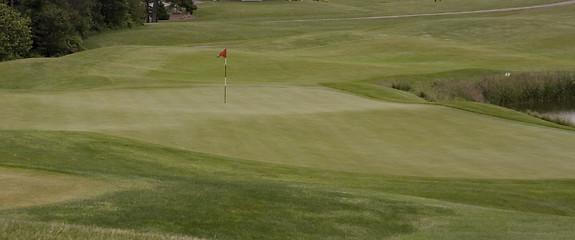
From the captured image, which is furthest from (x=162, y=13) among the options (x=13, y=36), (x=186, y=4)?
(x=13, y=36)

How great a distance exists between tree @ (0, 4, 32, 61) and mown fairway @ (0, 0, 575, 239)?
1331 cm

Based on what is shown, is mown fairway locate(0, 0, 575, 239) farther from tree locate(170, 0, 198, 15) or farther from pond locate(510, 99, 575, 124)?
tree locate(170, 0, 198, 15)

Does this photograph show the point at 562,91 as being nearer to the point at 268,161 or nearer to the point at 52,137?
the point at 268,161

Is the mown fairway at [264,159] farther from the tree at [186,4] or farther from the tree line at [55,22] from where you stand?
the tree at [186,4]

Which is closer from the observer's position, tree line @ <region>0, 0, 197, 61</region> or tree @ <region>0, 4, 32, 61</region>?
tree @ <region>0, 4, 32, 61</region>

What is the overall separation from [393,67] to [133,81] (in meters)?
16.2

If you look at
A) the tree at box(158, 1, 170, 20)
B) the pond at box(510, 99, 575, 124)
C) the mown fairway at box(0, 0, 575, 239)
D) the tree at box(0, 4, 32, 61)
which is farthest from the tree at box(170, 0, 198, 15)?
the pond at box(510, 99, 575, 124)

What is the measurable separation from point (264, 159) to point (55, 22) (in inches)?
1828

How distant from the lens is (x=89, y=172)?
42.4 feet

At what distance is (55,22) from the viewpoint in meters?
59.8

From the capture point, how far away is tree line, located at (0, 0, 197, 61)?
55000 millimetres

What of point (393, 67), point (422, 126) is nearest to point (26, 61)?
point (393, 67)

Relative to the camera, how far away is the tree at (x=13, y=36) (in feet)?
177

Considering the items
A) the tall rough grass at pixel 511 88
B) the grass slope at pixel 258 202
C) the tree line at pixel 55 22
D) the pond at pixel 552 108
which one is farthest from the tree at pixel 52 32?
the grass slope at pixel 258 202
